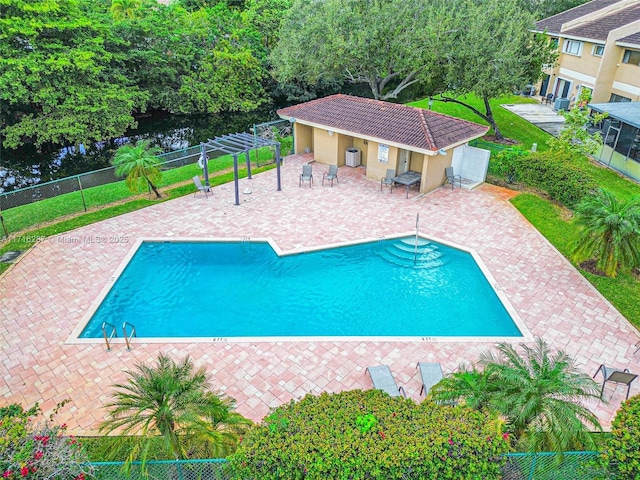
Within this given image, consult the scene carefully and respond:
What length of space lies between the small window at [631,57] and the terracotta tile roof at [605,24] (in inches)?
65.9

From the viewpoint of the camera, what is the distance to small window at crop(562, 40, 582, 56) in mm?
32097

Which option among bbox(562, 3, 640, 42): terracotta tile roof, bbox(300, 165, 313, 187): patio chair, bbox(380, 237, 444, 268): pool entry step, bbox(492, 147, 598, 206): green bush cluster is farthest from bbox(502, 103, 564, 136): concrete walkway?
bbox(380, 237, 444, 268): pool entry step

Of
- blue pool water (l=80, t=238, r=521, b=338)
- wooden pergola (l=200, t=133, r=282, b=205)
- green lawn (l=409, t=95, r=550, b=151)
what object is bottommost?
blue pool water (l=80, t=238, r=521, b=338)

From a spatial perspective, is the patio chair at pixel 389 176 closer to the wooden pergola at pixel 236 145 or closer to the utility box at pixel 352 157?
the utility box at pixel 352 157

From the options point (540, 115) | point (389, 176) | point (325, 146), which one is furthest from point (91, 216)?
point (540, 115)

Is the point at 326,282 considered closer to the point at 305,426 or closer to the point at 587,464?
the point at 305,426

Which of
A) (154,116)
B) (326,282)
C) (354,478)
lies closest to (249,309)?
(326,282)

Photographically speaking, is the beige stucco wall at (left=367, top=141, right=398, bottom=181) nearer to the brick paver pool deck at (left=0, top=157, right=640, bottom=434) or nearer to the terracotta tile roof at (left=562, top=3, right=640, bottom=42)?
the brick paver pool deck at (left=0, top=157, right=640, bottom=434)

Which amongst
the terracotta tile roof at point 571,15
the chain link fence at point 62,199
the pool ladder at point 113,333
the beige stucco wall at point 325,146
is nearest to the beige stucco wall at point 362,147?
the beige stucco wall at point 325,146

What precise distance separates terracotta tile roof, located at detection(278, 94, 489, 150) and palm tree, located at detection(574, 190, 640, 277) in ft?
21.9

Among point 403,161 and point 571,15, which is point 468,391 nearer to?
point 403,161

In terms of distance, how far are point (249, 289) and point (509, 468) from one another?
9299 millimetres

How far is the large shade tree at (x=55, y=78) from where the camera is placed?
84.9ft

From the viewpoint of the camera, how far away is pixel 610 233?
13.9m
